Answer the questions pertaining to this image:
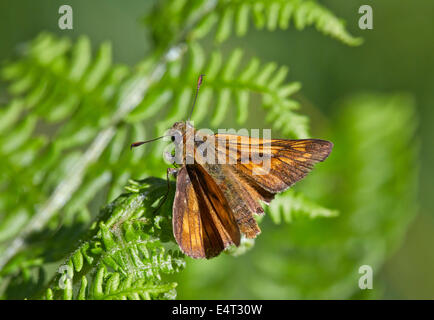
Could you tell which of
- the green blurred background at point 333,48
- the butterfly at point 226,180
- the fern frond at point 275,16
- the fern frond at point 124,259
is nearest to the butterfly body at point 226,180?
the butterfly at point 226,180

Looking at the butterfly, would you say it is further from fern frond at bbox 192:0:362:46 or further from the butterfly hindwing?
fern frond at bbox 192:0:362:46

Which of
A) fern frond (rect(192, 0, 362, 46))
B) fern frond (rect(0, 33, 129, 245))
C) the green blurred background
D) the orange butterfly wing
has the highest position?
the green blurred background

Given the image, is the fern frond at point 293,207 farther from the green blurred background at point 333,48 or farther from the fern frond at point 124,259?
the green blurred background at point 333,48

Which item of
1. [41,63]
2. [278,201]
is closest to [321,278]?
[278,201]

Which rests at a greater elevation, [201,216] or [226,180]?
[226,180]

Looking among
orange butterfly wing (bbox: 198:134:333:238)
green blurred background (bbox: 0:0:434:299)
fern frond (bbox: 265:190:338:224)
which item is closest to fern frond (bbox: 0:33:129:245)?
orange butterfly wing (bbox: 198:134:333:238)
